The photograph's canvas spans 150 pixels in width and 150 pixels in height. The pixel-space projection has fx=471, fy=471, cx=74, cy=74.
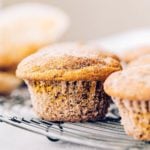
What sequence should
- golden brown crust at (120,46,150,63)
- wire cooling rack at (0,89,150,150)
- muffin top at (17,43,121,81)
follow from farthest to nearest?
1. golden brown crust at (120,46,150,63)
2. muffin top at (17,43,121,81)
3. wire cooling rack at (0,89,150,150)

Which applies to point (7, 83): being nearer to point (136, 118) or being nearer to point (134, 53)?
point (134, 53)

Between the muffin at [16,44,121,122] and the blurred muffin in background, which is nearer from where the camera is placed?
the muffin at [16,44,121,122]

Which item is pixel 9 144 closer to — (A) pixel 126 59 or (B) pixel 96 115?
(B) pixel 96 115

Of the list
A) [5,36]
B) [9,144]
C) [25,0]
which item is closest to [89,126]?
[9,144]

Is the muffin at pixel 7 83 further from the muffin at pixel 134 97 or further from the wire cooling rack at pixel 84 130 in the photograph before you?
the muffin at pixel 134 97

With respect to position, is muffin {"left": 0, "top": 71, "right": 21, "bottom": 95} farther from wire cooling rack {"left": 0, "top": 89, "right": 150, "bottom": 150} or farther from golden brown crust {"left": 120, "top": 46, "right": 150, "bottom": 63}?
golden brown crust {"left": 120, "top": 46, "right": 150, "bottom": 63}

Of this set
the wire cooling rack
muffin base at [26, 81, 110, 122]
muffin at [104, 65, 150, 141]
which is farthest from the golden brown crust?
muffin at [104, 65, 150, 141]
